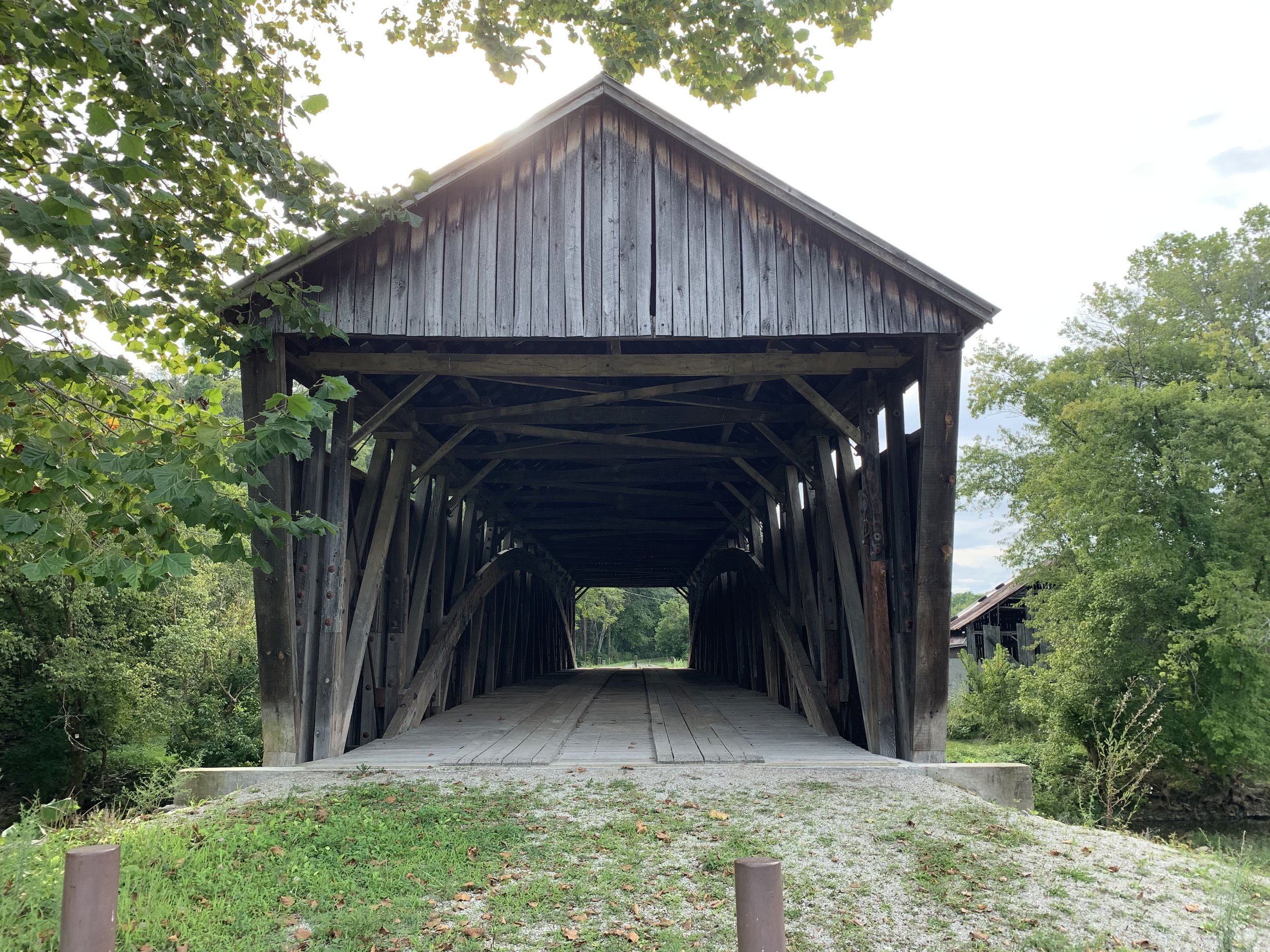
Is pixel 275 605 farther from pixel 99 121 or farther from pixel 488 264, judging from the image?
pixel 99 121

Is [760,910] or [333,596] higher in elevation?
[333,596]

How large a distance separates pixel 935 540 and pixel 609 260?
2.98m

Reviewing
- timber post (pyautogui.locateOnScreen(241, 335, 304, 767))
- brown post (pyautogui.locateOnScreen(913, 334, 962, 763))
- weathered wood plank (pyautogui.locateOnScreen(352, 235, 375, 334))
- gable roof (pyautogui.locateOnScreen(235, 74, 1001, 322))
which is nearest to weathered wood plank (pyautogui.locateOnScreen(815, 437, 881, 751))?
brown post (pyautogui.locateOnScreen(913, 334, 962, 763))

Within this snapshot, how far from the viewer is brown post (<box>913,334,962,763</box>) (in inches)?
232

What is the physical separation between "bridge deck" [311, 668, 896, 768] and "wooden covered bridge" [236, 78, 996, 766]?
0.09 m

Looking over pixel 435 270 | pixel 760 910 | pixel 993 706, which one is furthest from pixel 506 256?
pixel 993 706

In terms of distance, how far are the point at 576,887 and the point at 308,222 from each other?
406cm

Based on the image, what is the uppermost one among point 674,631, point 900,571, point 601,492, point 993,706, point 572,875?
point 601,492

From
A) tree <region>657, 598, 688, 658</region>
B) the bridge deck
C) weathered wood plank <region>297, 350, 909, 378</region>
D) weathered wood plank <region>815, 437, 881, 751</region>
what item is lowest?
tree <region>657, 598, 688, 658</region>

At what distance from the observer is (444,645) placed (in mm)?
8672

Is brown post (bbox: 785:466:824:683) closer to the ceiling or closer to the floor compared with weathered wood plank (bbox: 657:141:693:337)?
closer to the floor

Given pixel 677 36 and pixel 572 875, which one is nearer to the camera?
pixel 572 875

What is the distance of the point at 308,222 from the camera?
5254 mm

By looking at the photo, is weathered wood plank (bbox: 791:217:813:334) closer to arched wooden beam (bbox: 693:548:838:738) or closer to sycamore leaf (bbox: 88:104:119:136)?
arched wooden beam (bbox: 693:548:838:738)
